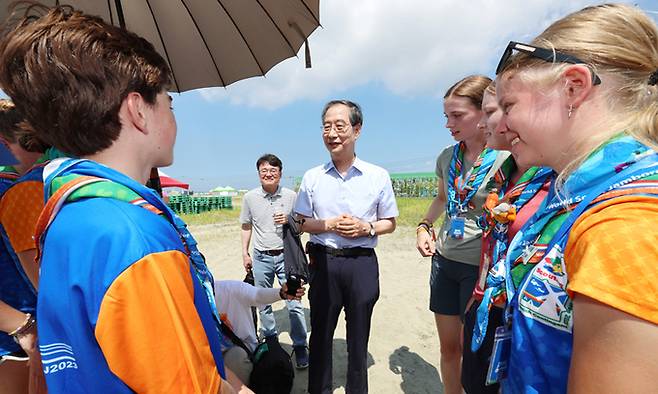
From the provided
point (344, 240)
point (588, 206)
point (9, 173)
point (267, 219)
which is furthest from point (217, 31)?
point (267, 219)

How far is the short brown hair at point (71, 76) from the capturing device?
2.92 ft

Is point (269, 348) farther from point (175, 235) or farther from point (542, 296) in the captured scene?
point (542, 296)

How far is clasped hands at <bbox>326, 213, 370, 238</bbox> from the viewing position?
9.14ft

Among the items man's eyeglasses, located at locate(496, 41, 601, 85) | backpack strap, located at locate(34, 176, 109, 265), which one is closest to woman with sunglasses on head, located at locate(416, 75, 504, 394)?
man's eyeglasses, located at locate(496, 41, 601, 85)

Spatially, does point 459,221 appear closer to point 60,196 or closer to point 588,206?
point 588,206

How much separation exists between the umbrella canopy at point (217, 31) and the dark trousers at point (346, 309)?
1743 mm

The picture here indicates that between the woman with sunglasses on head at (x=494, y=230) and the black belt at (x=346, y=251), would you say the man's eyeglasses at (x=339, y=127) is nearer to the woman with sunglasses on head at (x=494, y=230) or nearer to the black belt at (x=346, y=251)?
the black belt at (x=346, y=251)

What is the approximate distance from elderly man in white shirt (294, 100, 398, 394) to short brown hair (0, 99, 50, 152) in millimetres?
1968

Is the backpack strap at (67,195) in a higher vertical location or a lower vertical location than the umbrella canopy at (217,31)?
lower

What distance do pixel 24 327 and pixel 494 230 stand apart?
7.91ft

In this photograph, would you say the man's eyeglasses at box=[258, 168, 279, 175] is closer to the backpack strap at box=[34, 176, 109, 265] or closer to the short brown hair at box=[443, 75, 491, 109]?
the short brown hair at box=[443, 75, 491, 109]

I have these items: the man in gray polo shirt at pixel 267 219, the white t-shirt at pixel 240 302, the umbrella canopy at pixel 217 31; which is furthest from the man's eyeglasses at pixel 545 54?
the man in gray polo shirt at pixel 267 219

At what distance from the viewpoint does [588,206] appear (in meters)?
0.85

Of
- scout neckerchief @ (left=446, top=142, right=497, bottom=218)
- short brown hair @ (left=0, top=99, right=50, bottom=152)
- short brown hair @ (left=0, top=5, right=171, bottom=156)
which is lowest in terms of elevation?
scout neckerchief @ (left=446, top=142, right=497, bottom=218)
